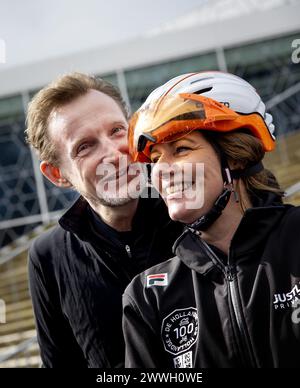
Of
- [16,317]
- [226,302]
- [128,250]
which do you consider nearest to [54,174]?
[128,250]

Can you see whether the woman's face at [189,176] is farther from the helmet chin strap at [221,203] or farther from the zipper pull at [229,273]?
the zipper pull at [229,273]

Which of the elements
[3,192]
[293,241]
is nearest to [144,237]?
[293,241]

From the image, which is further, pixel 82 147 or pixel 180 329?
pixel 82 147

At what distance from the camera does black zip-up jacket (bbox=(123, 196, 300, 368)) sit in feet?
6.87

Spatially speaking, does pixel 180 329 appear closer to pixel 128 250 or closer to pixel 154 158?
pixel 154 158

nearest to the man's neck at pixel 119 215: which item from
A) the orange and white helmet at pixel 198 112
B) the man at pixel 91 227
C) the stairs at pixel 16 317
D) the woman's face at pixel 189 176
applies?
the man at pixel 91 227

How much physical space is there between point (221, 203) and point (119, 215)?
0.77 metres

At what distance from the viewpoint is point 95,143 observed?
2.86 metres

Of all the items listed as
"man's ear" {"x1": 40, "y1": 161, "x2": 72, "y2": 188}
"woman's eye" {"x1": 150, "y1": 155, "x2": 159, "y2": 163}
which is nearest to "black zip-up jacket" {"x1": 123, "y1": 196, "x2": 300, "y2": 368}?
"woman's eye" {"x1": 150, "y1": 155, "x2": 159, "y2": 163}

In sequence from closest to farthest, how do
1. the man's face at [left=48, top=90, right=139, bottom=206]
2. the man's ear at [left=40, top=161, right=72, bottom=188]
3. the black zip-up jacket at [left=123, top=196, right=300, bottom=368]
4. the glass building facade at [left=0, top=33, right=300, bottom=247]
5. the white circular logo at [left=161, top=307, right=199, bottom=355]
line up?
the black zip-up jacket at [left=123, top=196, right=300, bottom=368] < the white circular logo at [left=161, top=307, right=199, bottom=355] < the man's face at [left=48, top=90, right=139, bottom=206] < the man's ear at [left=40, top=161, right=72, bottom=188] < the glass building facade at [left=0, top=33, right=300, bottom=247]

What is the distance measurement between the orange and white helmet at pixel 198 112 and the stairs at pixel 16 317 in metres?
5.01

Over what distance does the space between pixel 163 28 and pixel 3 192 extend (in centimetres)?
446

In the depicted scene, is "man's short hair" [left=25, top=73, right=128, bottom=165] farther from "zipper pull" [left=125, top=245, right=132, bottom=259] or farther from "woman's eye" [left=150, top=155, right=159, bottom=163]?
"woman's eye" [left=150, top=155, right=159, bottom=163]

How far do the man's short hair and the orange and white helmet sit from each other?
Answer: 0.59 m
